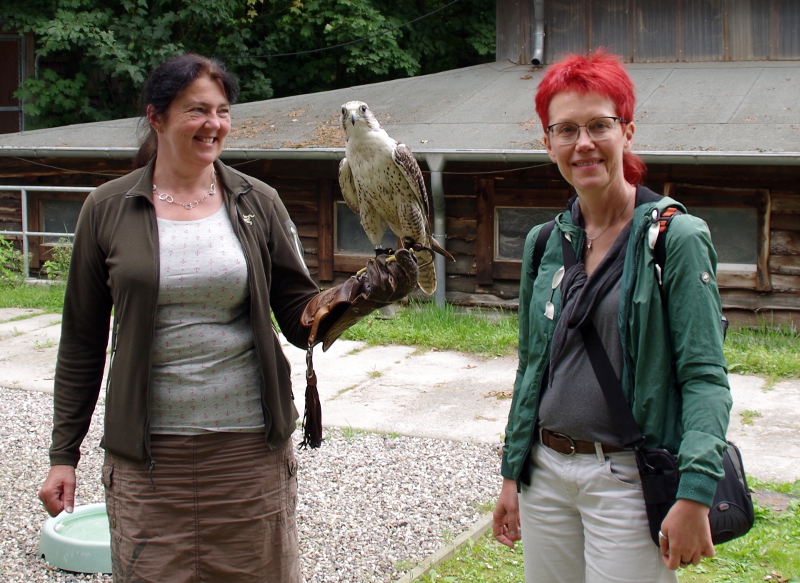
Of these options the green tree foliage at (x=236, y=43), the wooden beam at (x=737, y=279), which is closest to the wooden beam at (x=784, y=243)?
the wooden beam at (x=737, y=279)

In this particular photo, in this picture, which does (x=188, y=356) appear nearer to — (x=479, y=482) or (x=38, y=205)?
(x=479, y=482)

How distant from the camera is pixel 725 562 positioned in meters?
3.56

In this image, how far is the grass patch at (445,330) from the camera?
318 inches

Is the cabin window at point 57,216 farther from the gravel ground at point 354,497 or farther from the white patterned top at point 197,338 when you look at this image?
the white patterned top at point 197,338

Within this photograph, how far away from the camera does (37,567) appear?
12.2 ft

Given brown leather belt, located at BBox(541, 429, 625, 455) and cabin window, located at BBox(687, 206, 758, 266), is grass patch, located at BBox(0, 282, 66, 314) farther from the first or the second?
brown leather belt, located at BBox(541, 429, 625, 455)

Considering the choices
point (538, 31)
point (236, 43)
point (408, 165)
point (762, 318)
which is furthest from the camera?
point (236, 43)

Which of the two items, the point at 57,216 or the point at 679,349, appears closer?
the point at 679,349

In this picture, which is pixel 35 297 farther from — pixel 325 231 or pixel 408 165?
pixel 408 165

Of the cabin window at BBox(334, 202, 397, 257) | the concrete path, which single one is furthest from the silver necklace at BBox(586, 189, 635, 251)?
the cabin window at BBox(334, 202, 397, 257)

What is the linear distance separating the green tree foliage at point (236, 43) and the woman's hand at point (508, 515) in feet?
51.2

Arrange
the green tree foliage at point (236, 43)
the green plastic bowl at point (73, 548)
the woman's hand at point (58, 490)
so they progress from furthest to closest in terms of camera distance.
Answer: the green tree foliage at point (236, 43)
the green plastic bowl at point (73, 548)
the woman's hand at point (58, 490)

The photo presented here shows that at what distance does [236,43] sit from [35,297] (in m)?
9.28

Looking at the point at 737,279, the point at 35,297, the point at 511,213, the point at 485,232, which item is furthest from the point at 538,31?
the point at 35,297
